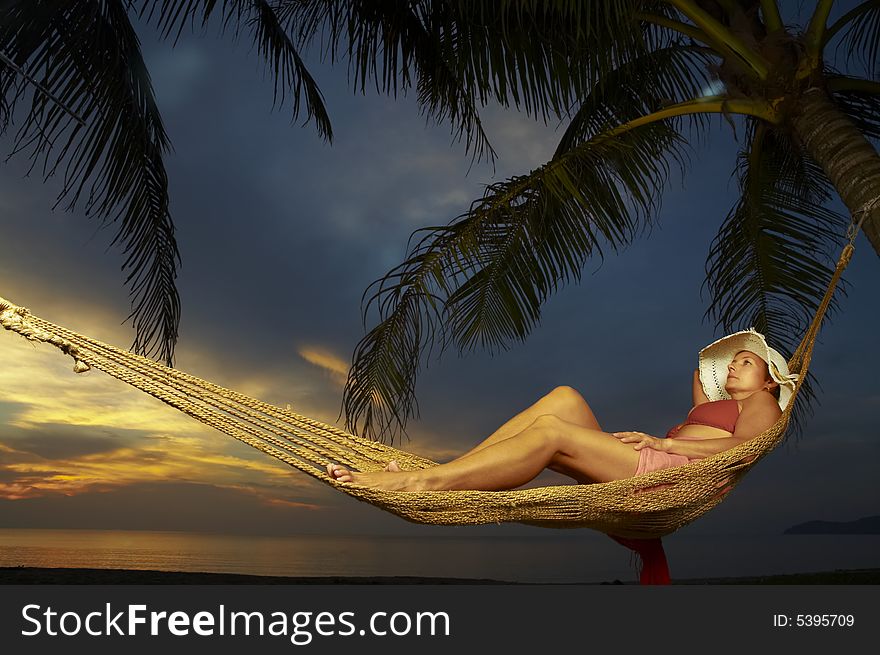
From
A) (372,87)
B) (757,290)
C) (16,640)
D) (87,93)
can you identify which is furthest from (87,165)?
(757,290)

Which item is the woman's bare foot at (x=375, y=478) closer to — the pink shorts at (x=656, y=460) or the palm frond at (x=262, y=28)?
the pink shorts at (x=656, y=460)

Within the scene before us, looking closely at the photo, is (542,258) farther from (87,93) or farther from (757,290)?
(87,93)

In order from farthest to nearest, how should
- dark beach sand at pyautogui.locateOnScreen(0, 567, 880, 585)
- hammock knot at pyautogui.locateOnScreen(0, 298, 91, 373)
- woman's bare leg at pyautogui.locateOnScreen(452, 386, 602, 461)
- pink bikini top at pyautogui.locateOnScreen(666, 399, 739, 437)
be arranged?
dark beach sand at pyautogui.locateOnScreen(0, 567, 880, 585), pink bikini top at pyautogui.locateOnScreen(666, 399, 739, 437), woman's bare leg at pyautogui.locateOnScreen(452, 386, 602, 461), hammock knot at pyautogui.locateOnScreen(0, 298, 91, 373)

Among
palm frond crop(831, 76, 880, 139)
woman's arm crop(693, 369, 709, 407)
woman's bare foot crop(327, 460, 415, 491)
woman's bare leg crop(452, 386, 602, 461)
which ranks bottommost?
woman's bare foot crop(327, 460, 415, 491)

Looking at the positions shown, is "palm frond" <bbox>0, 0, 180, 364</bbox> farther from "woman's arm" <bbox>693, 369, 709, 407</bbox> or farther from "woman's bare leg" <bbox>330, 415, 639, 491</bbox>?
"woman's arm" <bbox>693, 369, 709, 407</bbox>

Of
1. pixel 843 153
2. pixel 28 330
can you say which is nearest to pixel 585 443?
pixel 28 330

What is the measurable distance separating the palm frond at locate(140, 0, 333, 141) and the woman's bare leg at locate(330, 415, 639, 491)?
228 cm

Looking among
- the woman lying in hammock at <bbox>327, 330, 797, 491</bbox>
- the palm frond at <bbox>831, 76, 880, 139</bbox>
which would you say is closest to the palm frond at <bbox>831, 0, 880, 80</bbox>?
the palm frond at <bbox>831, 76, 880, 139</bbox>

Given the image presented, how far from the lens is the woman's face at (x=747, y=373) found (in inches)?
88.0

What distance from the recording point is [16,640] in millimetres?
1971

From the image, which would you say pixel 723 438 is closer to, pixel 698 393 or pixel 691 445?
pixel 691 445

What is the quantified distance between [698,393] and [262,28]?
294 centimetres

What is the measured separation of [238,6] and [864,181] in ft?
8.91

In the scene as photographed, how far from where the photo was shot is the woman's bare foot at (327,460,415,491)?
6.00 feet
